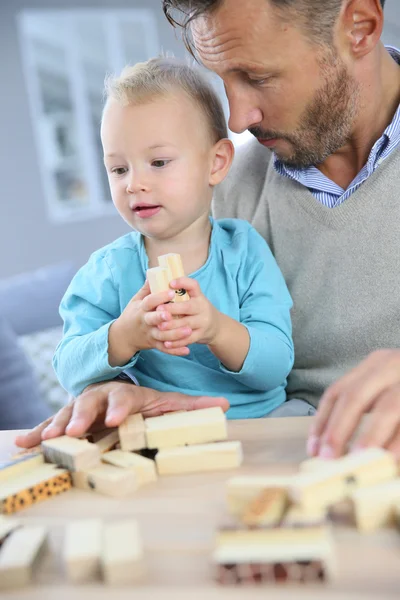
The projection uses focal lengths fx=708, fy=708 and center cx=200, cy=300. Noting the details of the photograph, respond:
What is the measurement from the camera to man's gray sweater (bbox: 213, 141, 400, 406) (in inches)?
58.3

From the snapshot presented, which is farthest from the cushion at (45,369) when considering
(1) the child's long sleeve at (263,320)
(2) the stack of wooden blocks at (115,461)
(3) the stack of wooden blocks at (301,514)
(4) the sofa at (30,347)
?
(3) the stack of wooden blocks at (301,514)

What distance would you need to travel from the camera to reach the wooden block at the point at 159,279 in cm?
102

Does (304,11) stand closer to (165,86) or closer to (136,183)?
(165,86)

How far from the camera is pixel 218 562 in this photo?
606mm

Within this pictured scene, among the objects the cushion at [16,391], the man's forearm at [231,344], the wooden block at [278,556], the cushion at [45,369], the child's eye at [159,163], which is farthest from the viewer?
the cushion at [45,369]

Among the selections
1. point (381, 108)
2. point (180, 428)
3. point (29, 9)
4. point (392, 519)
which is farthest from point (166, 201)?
point (29, 9)

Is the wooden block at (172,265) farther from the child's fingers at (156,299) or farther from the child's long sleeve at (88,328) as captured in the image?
the child's long sleeve at (88,328)

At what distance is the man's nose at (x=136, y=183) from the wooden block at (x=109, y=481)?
1.80ft

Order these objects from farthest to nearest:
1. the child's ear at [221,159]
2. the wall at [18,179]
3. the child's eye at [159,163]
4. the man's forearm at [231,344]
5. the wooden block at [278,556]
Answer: the wall at [18,179], the child's ear at [221,159], the child's eye at [159,163], the man's forearm at [231,344], the wooden block at [278,556]

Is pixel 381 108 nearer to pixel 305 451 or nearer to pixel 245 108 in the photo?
pixel 245 108

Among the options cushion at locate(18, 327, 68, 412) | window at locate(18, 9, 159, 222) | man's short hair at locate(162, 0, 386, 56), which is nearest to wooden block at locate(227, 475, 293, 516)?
man's short hair at locate(162, 0, 386, 56)

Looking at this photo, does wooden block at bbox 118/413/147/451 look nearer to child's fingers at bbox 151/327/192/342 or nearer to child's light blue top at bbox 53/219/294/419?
child's fingers at bbox 151/327/192/342

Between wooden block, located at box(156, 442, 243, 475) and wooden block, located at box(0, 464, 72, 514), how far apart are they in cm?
12

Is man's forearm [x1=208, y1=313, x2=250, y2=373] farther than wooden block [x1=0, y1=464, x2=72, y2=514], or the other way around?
man's forearm [x1=208, y1=313, x2=250, y2=373]
